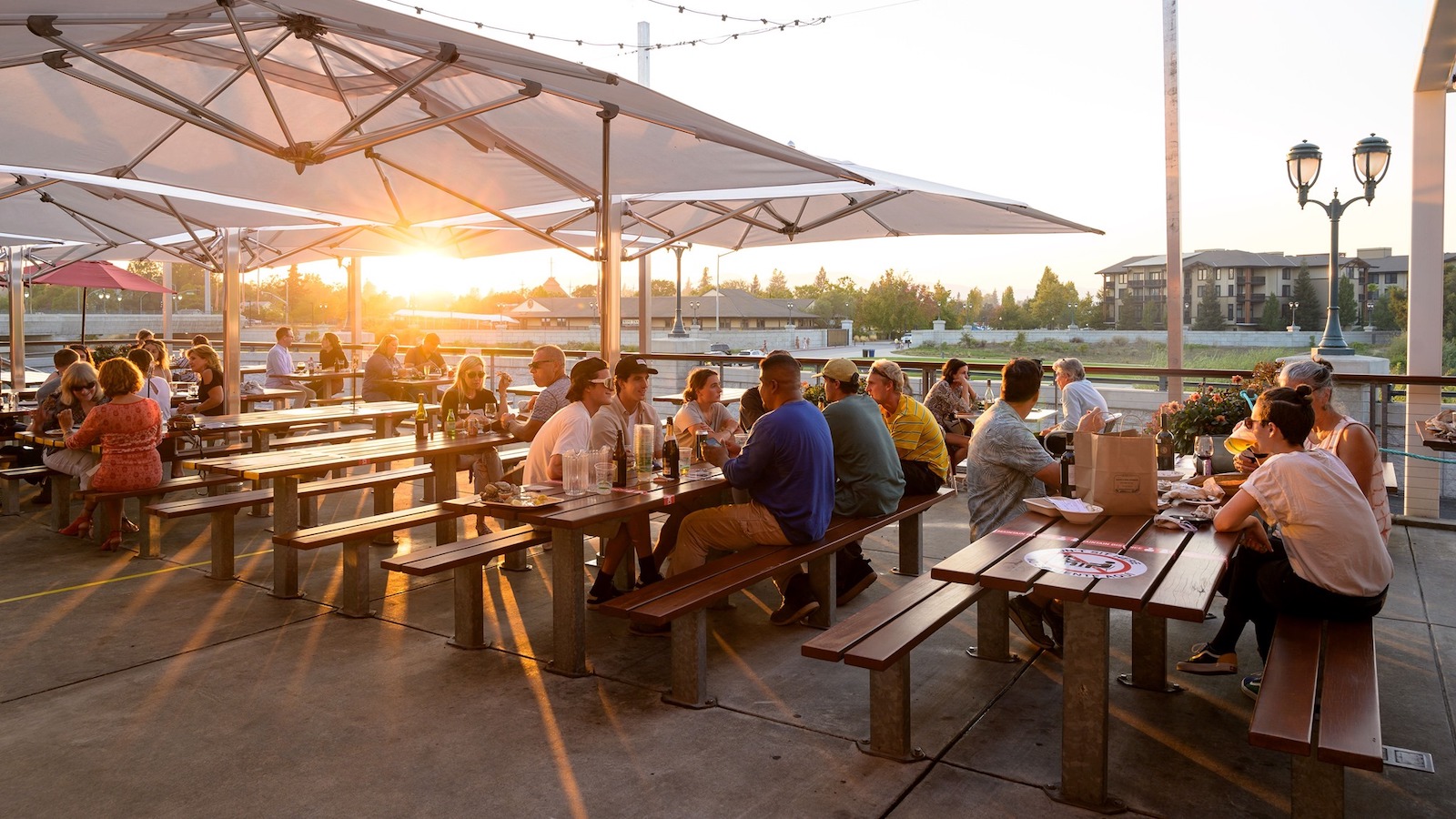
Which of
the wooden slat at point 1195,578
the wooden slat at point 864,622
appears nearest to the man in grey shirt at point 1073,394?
the wooden slat at point 1195,578

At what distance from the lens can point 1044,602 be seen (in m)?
4.62

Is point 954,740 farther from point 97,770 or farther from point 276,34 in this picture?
point 276,34

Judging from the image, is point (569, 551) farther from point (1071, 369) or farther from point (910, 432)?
point (1071, 369)

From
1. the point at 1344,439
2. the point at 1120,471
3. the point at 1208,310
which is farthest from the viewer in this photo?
the point at 1208,310

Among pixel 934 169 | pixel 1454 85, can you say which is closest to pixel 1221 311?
pixel 934 169

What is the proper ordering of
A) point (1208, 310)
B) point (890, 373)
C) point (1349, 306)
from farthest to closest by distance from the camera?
1. point (1208, 310)
2. point (1349, 306)
3. point (890, 373)

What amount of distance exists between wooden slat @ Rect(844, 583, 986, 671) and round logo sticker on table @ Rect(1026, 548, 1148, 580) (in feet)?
1.44

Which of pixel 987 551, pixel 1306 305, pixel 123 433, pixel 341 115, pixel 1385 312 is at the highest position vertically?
pixel 1306 305

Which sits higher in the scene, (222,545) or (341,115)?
(341,115)

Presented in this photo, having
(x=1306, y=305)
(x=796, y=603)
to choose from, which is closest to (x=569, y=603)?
(x=796, y=603)

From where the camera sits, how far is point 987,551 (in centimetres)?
355

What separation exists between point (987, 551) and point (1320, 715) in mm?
1171

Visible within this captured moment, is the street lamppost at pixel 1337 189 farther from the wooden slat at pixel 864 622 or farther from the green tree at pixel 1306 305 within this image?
the green tree at pixel 1306 305

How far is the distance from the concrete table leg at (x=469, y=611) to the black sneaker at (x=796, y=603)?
1.51m
